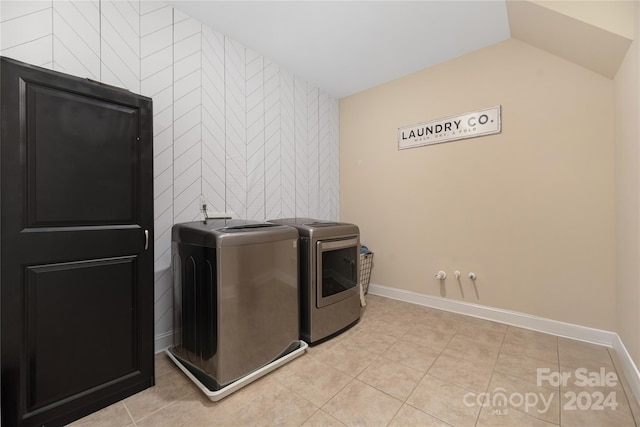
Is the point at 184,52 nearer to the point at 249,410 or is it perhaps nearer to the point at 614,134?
the point at 249,410

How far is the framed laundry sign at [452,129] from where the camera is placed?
227 centimetres

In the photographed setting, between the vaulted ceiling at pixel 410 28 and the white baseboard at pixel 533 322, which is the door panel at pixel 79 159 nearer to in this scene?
the vaulted ceiling at pixel 410 28

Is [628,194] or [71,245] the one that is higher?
[628,194]

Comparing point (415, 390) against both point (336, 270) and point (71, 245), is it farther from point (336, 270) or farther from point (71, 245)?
point (71, 245)

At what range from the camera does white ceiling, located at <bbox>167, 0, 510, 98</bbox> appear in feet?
6.10

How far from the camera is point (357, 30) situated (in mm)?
2113

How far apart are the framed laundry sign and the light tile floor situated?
172 cm

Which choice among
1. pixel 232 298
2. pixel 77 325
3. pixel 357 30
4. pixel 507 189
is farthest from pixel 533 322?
pixel 77 325

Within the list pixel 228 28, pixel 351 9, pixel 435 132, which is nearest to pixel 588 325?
pixel 435 132

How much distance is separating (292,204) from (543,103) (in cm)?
231

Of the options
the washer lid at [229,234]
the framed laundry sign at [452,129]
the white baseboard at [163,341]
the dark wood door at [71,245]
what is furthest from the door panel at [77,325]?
the framed laundry sign at [452,129]

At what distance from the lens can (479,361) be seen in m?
1.66

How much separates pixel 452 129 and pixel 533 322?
1.77m

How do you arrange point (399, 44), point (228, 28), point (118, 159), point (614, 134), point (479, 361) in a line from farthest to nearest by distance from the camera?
point (399, 44), point (228, 28), point (614, 134), point (479, 361), point (118, 159)
